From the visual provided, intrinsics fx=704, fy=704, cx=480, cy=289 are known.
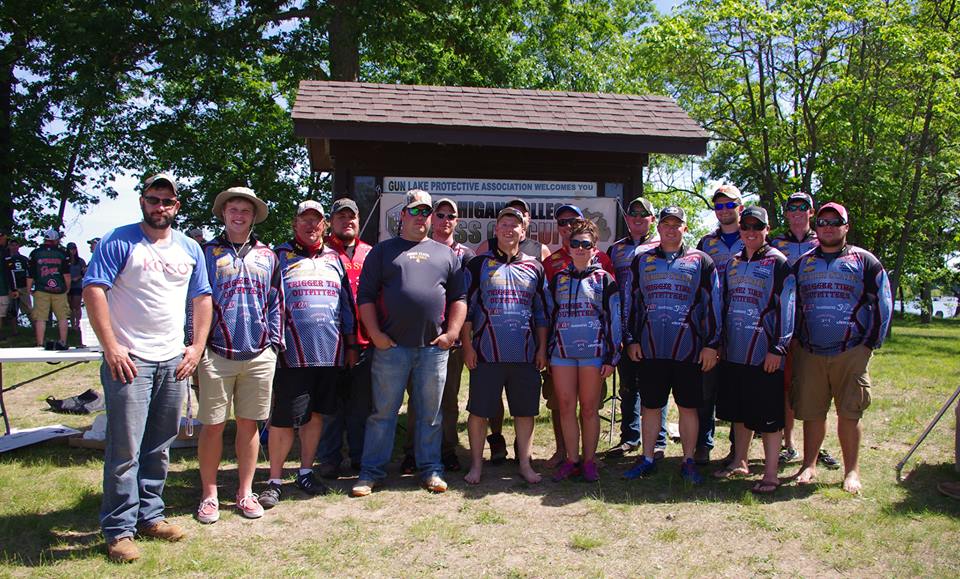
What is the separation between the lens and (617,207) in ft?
22.1

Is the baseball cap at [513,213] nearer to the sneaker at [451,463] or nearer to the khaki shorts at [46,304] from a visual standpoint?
the sneaker at [451,463]

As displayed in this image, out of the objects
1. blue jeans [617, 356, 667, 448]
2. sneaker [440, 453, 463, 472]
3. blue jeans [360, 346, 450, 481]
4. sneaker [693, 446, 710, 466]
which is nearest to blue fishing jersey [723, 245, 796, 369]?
sneaker [693, 446, 710, 466]

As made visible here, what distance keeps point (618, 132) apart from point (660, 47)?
1369 cm

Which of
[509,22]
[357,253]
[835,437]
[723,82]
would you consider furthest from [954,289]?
[357,253]

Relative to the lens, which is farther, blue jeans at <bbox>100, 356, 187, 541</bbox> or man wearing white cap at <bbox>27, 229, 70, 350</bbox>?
man wearing white cap at <bbox>27, 229, 70, 350</bbox>

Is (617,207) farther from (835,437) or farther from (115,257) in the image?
(115,257)

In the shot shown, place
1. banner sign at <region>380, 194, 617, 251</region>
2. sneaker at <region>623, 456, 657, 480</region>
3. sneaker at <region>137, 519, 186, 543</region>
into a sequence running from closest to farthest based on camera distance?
sneaker at <region>137, 519, 186, 543</region>, sneaker at <region>623, 456, 657, 480</region>, banner sign at <region>380, 194, 617, 251</region>

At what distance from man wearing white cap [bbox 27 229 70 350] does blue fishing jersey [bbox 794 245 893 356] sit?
11.4 meters

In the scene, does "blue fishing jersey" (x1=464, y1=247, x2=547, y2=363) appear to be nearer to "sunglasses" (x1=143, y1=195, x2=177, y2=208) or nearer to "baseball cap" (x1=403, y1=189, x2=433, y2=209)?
"baseball cap" (x1=403, y1=189, x2=433, y2=209)

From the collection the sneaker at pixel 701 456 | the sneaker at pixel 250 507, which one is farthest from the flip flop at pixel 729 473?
the sneaker at pixel 250 507

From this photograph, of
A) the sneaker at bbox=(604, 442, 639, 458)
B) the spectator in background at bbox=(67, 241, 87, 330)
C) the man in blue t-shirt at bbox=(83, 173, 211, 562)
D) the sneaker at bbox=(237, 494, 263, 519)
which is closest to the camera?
the man in blue t-shirt at bbox=(83, 173, 211, 562)

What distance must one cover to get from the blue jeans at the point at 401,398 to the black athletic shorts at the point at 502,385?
0.27 meters

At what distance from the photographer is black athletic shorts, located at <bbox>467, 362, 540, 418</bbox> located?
4977mm

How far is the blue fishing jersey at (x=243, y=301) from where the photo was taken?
4223 millimetres
